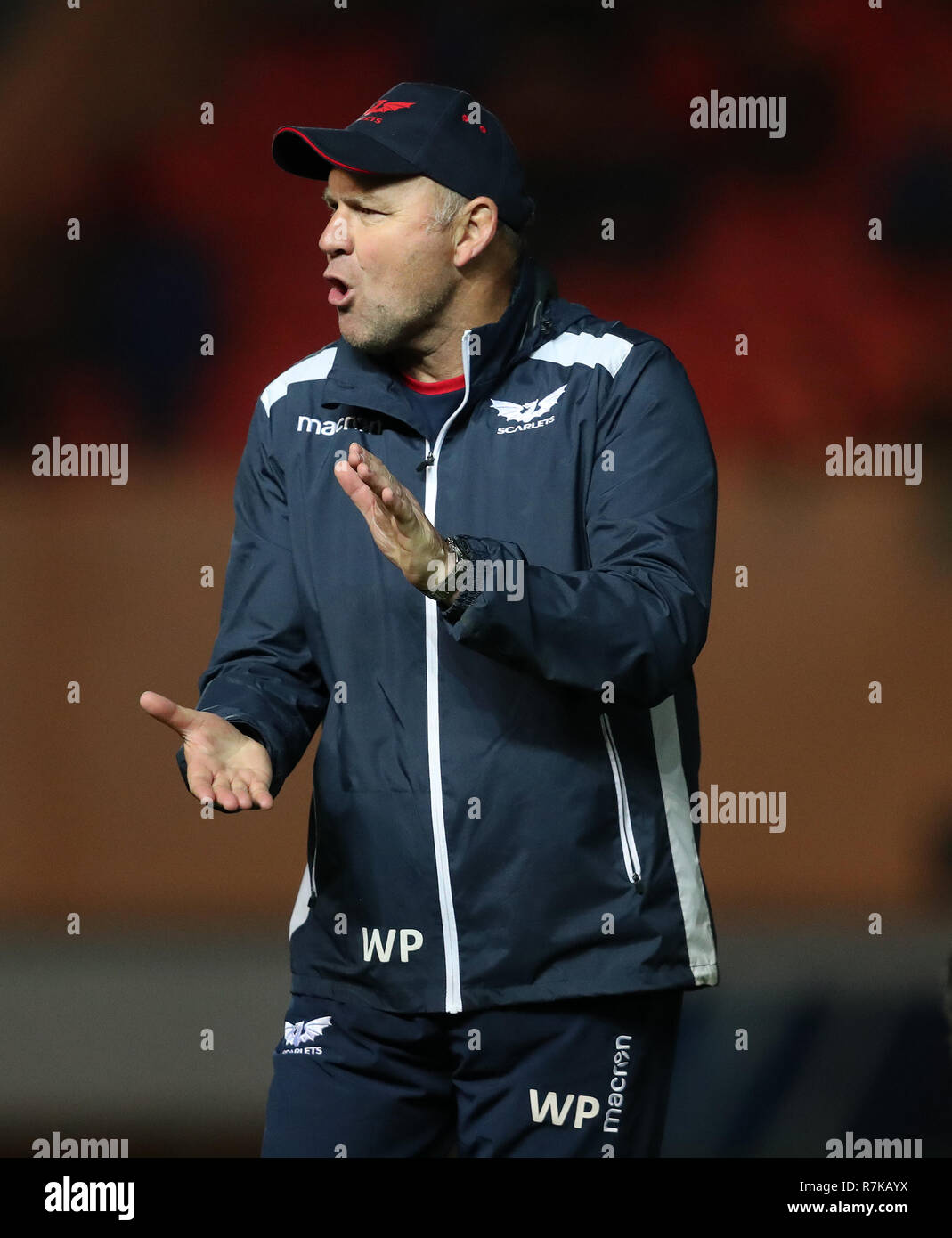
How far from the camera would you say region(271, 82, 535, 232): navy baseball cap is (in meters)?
Result: 1.80

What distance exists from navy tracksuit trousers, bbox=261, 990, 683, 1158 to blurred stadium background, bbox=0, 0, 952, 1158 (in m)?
1.82

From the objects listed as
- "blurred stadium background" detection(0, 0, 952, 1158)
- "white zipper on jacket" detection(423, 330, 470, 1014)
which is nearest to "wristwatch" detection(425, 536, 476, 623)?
"white zipper on jacket" detection(423, 330, 470, 1014)

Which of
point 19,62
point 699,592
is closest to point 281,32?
point 19,62

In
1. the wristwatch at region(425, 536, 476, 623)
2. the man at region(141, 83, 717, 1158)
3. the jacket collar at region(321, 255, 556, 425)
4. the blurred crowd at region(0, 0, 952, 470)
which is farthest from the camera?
the blurred crowd at region(0, 0, 952, 470)

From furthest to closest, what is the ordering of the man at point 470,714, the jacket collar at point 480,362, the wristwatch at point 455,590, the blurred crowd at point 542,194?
1. the blurred crowd at point 542,194
2. the jacket collar at point 480,362
3. the man at point 470,714
4. the wristwatch at point 455,590

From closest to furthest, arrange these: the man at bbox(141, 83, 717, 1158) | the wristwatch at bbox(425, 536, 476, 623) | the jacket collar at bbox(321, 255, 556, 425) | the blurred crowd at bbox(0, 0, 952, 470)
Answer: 1. the wristwatch at bbox(425, 536, 476, 623)
2. the man at bbox(141, 83, 717, 1158)
3. the jacket collar at bbox(321, 255, 556, 425)
4. the blurred crowd at bbox(0, 0, 952, 470)

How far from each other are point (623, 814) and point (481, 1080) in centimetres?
29

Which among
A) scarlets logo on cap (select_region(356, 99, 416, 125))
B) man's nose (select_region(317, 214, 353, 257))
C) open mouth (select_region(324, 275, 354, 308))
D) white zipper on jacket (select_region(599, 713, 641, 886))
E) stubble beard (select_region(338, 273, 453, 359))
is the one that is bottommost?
white zipper on jacket (select_region(599, 713, 641, 886))

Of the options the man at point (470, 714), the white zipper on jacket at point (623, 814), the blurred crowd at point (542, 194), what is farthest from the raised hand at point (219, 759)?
the blurred crowd at point (542, 194)

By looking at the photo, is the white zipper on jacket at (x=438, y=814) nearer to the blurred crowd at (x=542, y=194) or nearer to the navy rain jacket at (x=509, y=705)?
the navy rain jacket at (x=509, y=705)

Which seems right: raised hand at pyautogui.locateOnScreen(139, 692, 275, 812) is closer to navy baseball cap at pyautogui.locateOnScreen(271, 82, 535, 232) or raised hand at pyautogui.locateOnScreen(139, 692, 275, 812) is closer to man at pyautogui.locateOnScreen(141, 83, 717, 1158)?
man at pyautogui.locateOnScreen(141, 83, 717, 1158)

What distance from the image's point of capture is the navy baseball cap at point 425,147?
70.7 inches

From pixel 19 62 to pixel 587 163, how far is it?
1.18 meters

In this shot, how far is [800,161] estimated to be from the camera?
3.62 m
